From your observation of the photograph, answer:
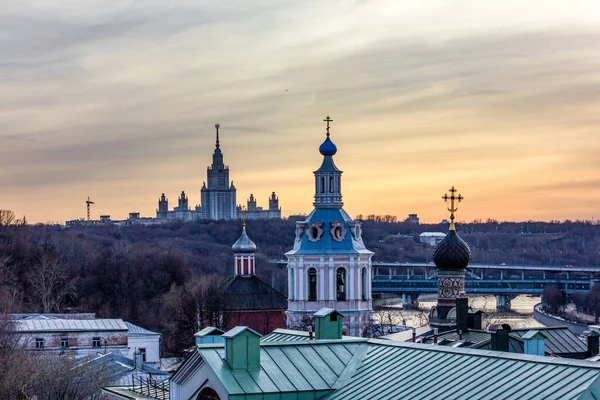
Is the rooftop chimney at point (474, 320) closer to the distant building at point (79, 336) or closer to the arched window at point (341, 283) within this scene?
the arched window at point (341, 283)

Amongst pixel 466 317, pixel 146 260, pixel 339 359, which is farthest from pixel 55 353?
pixel 146 260

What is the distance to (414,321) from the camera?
74.6 meters

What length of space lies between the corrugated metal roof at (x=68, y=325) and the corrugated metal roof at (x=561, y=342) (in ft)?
68.4

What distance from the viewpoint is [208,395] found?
1798 cm

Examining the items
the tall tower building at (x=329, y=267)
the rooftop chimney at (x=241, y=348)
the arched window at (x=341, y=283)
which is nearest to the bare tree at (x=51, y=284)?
the tall tower building at (x=329, y=267)

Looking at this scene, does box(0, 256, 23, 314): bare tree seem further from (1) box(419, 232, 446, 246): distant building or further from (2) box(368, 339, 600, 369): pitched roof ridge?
(1) box(419, 232, 446, 246): distant building

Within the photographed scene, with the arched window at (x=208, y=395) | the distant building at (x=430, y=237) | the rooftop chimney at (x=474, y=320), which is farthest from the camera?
the distant building at (x=430, y=237)

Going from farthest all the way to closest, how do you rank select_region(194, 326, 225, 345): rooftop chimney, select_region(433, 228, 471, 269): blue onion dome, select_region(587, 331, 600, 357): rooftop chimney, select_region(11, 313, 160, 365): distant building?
select_region(11, 313, 160, 365): distant building < select_region(433, 228, 471, 269): blue onion dome < select_region(587, 331, 600, 357): rooftop chimney < select_region(194, 326, 225, 345): rooftop chimney

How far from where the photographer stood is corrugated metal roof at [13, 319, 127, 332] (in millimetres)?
45419

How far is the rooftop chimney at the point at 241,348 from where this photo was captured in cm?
1762

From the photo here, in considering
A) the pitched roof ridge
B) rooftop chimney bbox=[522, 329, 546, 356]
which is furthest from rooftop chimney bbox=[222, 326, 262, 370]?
rooftop chimney bbox=[522, 329, 546, 356]

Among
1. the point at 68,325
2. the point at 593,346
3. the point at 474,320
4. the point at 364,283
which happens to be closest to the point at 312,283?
the point at 364,283

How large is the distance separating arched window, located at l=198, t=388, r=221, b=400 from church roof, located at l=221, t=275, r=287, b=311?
3132cm

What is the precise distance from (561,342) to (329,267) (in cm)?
1842
